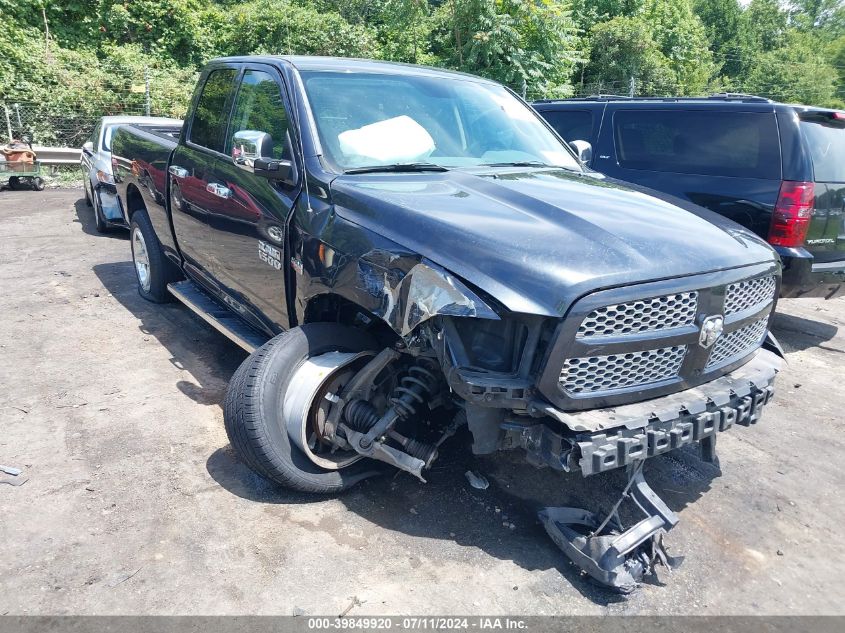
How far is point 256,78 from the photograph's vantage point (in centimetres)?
424

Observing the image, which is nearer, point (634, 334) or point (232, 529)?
point (634, 334)

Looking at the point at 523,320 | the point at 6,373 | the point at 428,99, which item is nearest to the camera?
the point at 523,320

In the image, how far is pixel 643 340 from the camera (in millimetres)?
2684

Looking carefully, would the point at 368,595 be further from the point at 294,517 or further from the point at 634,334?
the point at 634,334

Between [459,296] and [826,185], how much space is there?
4.55 m

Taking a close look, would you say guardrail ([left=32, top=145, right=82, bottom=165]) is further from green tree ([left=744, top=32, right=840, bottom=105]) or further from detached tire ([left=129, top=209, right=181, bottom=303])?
green tree ([left=744, top=32, right=840, bottom=105])

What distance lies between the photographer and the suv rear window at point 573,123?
7.48 m

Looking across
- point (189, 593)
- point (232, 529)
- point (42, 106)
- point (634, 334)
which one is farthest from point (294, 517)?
point (42, 106)

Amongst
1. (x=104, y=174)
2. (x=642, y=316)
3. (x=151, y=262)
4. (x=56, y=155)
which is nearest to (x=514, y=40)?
(x=104, y=174)

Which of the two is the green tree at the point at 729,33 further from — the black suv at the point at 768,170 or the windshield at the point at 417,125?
the windshield at the point at 417,125

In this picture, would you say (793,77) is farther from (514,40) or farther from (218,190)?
(218,190)

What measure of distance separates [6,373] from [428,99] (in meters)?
3.61

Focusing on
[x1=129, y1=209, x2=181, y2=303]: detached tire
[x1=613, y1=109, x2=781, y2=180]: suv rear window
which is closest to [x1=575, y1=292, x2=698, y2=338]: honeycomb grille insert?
[x1=613, y1=109, x2=781, y2=180]: suv rear window

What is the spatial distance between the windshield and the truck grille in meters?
1.56
